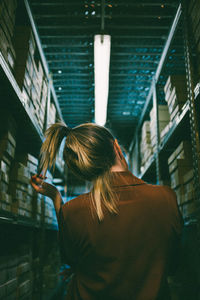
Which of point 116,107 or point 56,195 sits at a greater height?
point 116,107

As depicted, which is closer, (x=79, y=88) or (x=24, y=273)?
(x=24, y=273)

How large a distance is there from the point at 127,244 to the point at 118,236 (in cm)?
4

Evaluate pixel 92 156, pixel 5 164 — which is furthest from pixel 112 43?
pixel 92 156

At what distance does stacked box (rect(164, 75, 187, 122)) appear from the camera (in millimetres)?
2445

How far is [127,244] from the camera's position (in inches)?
34.6

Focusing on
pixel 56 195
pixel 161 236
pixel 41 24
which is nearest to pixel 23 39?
pixel 41 24

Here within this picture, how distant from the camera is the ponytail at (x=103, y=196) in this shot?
904mm

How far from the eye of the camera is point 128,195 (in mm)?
935

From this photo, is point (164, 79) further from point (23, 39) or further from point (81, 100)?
point (23, 39)

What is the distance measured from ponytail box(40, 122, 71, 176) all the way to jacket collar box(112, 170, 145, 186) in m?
0.27

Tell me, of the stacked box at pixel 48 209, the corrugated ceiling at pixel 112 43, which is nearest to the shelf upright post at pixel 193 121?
the corrugated ceiling at pixel 112 43

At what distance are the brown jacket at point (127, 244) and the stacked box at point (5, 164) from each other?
43.0 inches

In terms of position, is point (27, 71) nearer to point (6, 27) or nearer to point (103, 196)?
point (6, 27)

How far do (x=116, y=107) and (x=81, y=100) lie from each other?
2.20ft
